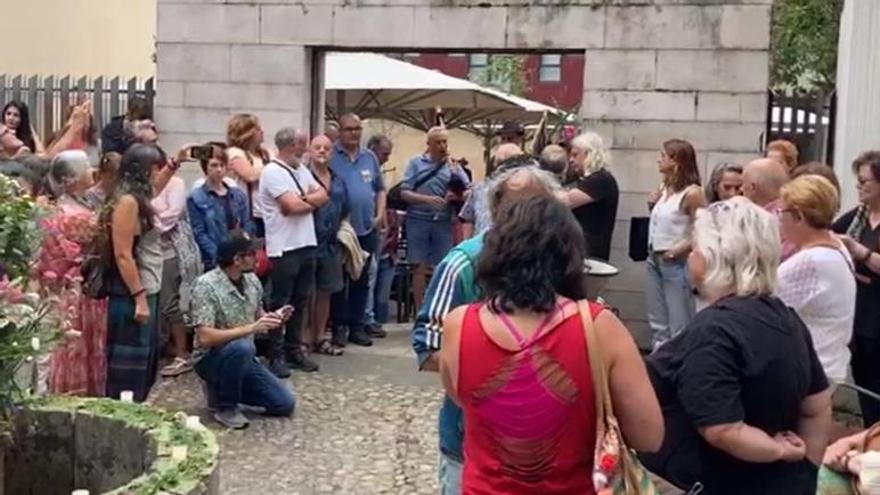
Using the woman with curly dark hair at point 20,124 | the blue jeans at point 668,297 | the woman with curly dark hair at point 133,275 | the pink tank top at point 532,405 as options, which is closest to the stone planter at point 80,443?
the pink tank top at point 532,405

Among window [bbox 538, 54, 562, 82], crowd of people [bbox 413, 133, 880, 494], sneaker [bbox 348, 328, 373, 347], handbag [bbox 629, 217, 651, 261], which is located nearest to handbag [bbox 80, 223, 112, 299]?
sneaker [bbox 348, 328, 373, 347]

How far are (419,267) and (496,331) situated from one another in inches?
278

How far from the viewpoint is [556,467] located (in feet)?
10.2

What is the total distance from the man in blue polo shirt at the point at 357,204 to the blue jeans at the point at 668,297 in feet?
7.34

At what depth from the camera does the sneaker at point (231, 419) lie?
23.3 feet

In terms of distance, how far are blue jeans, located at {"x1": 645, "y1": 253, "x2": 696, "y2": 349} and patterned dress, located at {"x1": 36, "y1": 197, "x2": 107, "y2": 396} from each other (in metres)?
3.88

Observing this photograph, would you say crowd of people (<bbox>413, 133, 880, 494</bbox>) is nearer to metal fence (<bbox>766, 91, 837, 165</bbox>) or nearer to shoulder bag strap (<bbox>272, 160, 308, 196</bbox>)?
shoulder bag strap (<bbox>272, 160, 308, 196</bbox>)

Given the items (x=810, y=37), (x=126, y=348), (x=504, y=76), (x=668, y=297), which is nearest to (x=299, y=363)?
(x=126, y=348)

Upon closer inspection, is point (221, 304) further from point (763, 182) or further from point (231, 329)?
point (763, 182)

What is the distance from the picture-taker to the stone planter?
4.64m

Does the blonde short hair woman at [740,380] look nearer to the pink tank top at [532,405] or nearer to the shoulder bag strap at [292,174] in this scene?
the pink tank top at [532,405]

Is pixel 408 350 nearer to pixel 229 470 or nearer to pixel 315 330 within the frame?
pixel 315 330

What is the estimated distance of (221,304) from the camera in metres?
6.98

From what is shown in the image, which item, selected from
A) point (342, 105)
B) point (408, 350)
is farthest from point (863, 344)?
point (342, 105)
